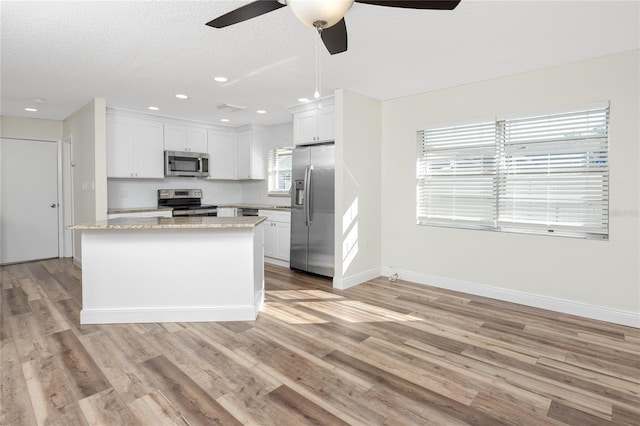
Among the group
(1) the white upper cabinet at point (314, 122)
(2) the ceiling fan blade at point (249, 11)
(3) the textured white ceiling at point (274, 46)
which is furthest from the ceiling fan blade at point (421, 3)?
(1) the white upper cabinet at point (314, 122)

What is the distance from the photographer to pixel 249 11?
182cm

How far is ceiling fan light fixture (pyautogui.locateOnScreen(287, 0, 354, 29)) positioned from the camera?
145cm

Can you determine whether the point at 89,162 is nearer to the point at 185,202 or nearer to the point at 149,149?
the point at 149,149

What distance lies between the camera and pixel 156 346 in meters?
2.75

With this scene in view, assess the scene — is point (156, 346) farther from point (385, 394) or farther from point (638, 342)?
point (638, 342)

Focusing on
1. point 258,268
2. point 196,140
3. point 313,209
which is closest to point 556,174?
point 313,209

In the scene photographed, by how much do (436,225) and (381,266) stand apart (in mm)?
997

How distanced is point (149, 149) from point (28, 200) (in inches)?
90.0

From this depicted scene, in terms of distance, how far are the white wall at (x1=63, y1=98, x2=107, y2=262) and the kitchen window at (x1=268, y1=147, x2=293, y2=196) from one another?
2.75m

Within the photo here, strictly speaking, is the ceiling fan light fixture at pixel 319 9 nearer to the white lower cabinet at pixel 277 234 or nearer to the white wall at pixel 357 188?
the white wall at pixel 357 188

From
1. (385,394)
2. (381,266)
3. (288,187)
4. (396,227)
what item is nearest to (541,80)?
(396,227)

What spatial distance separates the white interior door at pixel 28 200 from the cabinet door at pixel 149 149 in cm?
186

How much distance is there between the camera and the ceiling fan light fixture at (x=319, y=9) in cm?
145

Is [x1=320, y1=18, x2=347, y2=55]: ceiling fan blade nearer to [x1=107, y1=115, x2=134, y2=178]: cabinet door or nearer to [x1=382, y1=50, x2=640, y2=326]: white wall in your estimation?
[x1=382, y1=50, x2=640, y2=326]: white wall
